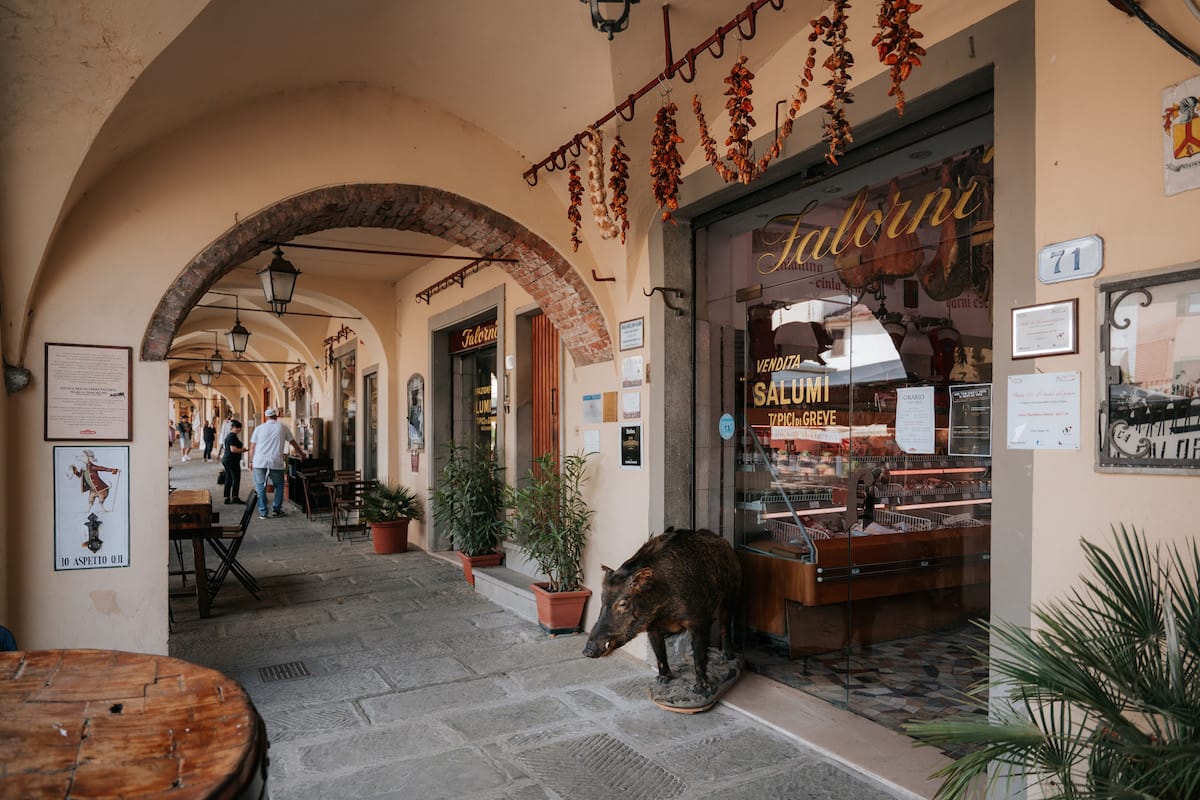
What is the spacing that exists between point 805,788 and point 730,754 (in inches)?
16.6

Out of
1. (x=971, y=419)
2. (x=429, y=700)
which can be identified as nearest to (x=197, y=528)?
(x=429, y=700)

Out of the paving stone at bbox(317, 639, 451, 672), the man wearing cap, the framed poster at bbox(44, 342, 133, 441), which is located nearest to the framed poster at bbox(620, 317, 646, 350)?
the paving stone at bbox(317, 639, 451, 672)

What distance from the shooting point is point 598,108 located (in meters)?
4.12

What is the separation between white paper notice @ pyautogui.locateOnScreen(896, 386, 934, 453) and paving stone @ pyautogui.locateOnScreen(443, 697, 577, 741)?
2259mm

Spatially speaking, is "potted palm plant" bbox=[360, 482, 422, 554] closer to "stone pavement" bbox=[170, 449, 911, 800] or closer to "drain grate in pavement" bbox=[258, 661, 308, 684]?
"stone pavement" bbox=[170, 449, 911, 800]

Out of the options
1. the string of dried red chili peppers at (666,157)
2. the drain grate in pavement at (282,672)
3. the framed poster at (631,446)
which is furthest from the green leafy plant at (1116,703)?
the drain grate in pavement at (282,672)

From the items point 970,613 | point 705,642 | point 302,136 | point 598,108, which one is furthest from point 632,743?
point 302,136

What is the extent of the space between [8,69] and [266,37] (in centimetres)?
110

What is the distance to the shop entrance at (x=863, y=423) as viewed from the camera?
3344 millimetres

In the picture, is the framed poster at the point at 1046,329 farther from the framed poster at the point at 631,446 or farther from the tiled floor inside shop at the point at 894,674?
the framed poster at the point at 631,446

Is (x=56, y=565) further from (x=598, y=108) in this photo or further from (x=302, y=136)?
(x=598, y=108)

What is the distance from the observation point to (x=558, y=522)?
5.33 meters

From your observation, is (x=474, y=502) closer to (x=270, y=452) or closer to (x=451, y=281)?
(x=451, y=281)

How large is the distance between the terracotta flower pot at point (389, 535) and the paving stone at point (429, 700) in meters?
4.64
